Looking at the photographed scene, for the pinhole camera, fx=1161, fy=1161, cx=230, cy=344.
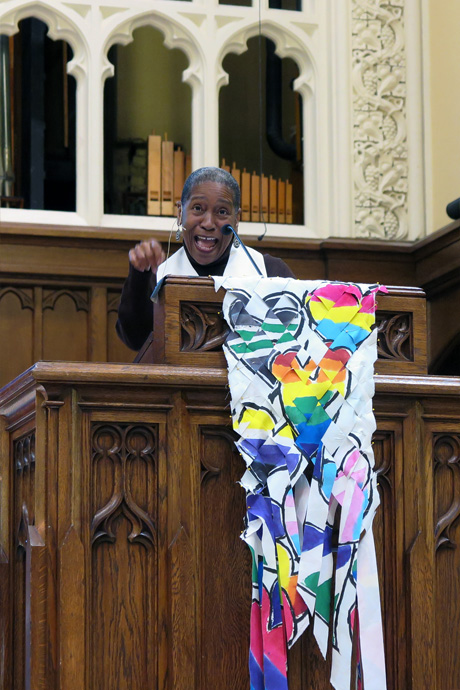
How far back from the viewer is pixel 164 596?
2.81m

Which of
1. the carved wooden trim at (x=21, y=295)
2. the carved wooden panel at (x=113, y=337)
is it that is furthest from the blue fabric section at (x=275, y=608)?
the carved wooden trim at (x=21, y=295)

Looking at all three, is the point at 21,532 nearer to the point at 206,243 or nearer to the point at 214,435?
the point at 214,435

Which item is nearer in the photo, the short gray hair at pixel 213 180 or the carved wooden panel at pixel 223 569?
the carved wooden panel at pixel 223 569

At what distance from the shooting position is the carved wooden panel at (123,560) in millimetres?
2777

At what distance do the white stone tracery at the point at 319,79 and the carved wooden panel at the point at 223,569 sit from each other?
3.43 meters

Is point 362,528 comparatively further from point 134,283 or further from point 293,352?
point 134,283

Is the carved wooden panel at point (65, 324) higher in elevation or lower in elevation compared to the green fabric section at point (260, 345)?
higher

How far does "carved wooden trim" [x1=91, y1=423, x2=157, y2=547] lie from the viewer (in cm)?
280

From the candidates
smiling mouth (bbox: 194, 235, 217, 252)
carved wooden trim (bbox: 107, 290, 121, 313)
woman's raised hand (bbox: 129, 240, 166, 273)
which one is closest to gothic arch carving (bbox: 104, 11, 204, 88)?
carved wooden trim (bbox: 107, 290, 121, 313)

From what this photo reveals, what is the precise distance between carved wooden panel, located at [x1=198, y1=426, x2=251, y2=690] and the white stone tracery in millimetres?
3426

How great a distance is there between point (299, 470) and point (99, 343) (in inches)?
129

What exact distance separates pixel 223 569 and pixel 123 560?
249mm

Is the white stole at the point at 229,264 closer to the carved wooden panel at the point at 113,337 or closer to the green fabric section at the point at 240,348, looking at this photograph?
the green fabric section at the point at 240,348

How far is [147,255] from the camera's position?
3301mm
